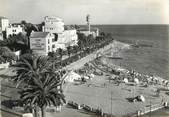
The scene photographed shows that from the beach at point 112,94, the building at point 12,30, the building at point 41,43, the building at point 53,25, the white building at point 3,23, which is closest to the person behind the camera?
the beach at point 112,94

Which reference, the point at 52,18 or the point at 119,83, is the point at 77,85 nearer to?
the point at 119,83

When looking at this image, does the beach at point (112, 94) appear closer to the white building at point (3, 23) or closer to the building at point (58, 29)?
the building at point (58, 29)

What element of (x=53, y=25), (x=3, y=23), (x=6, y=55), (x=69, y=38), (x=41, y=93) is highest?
(x=3, y=23)

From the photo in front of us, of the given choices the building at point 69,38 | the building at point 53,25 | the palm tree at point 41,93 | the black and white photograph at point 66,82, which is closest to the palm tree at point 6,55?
the black and white photograph at point 66,82

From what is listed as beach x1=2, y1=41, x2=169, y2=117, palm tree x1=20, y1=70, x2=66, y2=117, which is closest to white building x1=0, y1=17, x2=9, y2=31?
beach x1=2, y1=41, x2=169, y2=117

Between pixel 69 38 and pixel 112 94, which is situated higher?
pixel 69 38

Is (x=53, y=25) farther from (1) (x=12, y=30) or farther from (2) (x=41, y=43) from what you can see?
(2) (x=41, y=43)

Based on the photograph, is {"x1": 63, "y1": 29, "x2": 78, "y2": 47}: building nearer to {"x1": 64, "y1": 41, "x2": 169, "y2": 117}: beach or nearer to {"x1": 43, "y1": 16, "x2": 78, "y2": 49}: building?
{"x1": 43, "y1": 16, "x2": 78, "y2": 49}: building

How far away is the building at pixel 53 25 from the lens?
128 ft

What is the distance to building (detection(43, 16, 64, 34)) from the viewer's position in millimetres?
38969

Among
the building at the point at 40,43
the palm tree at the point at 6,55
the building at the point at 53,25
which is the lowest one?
the palm tree at the point at 6,55

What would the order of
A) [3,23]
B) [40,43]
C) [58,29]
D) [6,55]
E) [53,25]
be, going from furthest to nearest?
[53,25], [3,23], [58,29], [40,43], [6,55]

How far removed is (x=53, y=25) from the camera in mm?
39594

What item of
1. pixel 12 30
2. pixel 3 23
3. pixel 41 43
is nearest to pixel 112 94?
pixel 41 43
